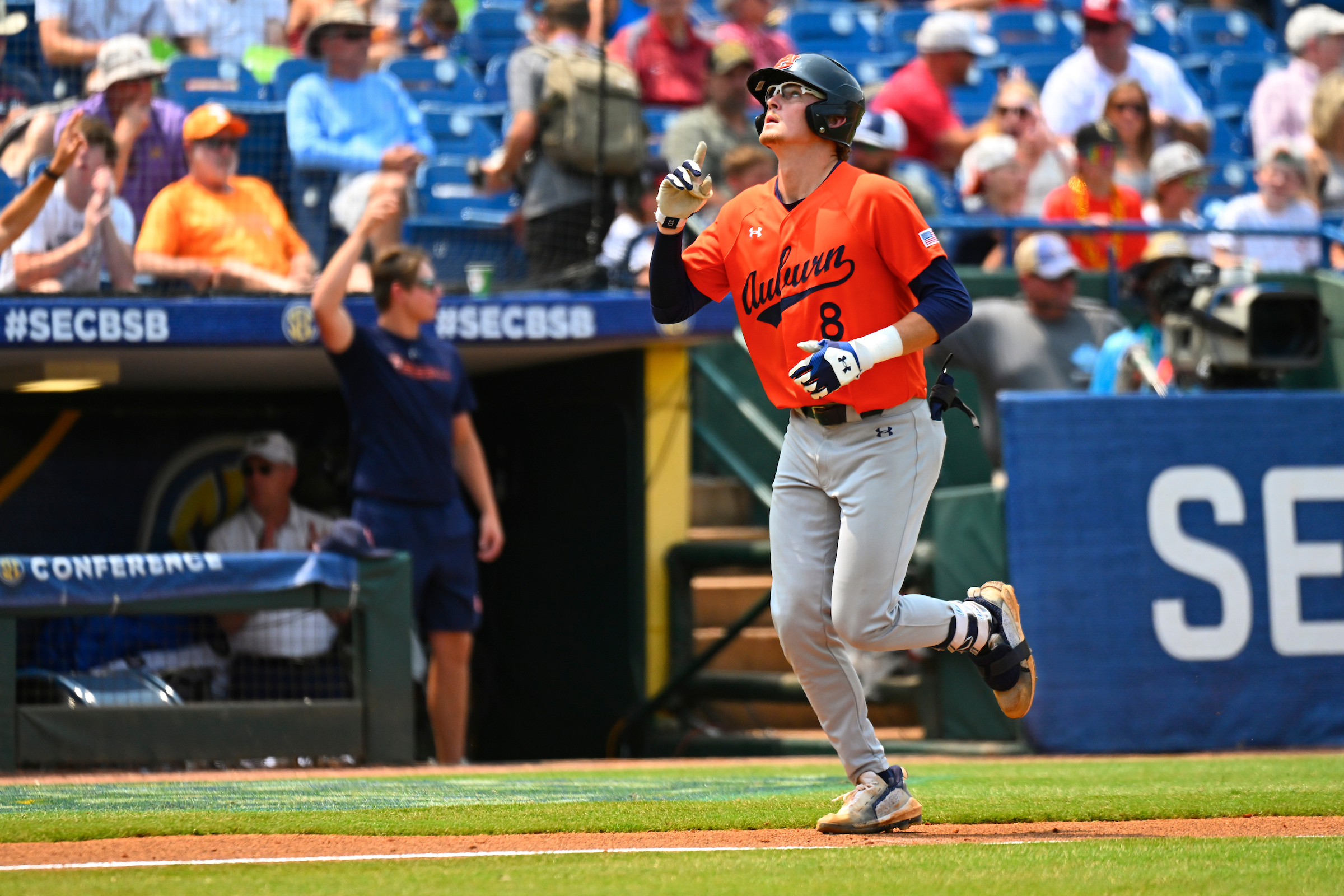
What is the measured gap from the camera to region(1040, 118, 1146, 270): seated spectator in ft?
33.8

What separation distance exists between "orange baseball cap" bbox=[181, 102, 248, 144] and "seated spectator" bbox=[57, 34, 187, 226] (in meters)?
0.18

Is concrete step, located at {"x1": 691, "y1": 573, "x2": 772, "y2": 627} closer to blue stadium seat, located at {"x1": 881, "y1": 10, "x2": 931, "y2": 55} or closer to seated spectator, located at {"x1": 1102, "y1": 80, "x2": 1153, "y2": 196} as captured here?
seated spectator, located at {"x1": 1102, "y1": 80, "x2": 1153, "y2": 196}

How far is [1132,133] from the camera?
426 inches

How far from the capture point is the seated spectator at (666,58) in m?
10.9

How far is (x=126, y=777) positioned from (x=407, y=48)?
640 cm

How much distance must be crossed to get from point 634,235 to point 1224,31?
8287 mm

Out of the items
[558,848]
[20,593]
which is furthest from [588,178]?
[558,848]

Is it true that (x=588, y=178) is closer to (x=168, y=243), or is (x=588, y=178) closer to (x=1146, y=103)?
(x=168, y=243)

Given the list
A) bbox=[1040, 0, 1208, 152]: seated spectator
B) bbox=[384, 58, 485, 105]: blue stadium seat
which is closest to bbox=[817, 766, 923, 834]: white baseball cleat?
bbox=[1040, 0, 1208, 152]: seated spectator

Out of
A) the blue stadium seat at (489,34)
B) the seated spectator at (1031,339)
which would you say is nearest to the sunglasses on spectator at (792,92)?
the seated spectator at (1031,339)

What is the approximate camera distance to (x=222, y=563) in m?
7.58

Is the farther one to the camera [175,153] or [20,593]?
[175,153]

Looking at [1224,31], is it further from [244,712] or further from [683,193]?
[683,193]

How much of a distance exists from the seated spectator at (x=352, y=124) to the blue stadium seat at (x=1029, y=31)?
6.51 m
